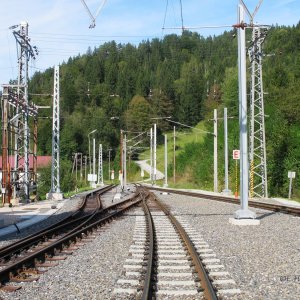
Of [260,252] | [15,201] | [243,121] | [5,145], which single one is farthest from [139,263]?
[15,201]

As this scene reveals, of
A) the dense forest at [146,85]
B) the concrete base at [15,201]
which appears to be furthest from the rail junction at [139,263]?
the dense forest at [146,85]

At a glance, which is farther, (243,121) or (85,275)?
(243,121)

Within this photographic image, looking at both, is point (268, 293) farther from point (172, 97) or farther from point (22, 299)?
point (172, 97)

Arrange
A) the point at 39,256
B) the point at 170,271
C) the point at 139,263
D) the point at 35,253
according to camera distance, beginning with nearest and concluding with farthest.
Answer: the point at 170,271
the point at 139,263
the point at 35,253
the point at 39,256

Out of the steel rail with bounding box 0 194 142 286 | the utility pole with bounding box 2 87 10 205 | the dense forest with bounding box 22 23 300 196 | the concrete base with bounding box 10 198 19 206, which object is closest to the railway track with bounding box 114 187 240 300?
the steel rail with bounding box 0 194 142 286

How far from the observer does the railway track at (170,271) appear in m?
7.70

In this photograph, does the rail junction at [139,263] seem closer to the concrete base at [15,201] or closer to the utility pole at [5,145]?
the utility pole at [5,145]

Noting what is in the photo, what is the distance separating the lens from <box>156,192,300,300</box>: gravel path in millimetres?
8195

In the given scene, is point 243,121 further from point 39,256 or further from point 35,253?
point 35,253

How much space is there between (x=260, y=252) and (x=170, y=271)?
3238mm

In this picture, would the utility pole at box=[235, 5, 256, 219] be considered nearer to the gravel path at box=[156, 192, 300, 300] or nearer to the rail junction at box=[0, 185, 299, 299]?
the gravel path at box=[156, 192, 300, 300]

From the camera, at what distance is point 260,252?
39.1ft

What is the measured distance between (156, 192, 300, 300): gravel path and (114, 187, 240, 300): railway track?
378 mm

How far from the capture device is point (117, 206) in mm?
27859
